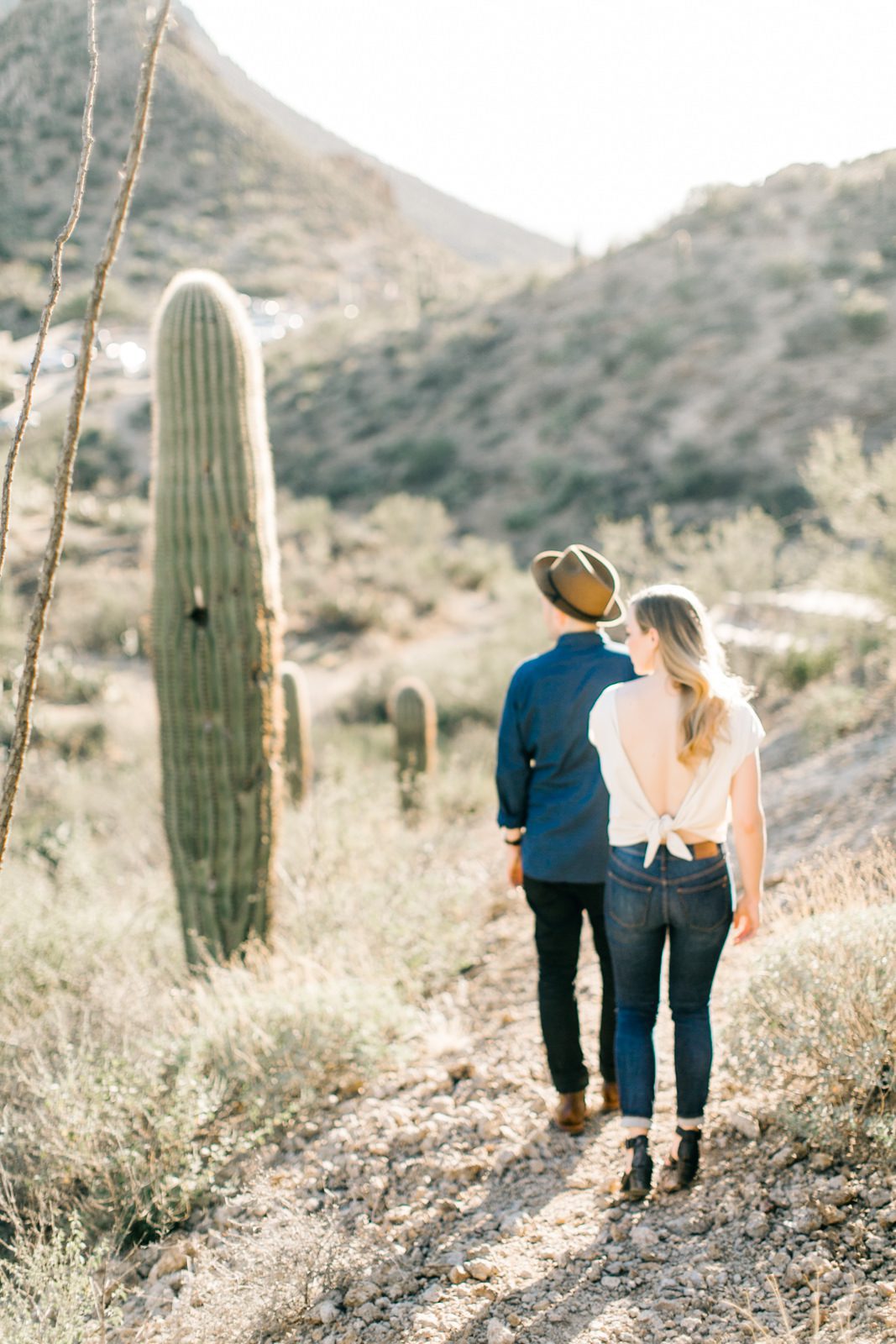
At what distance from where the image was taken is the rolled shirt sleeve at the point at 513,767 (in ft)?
11.6

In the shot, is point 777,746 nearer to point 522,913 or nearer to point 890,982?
point 522,913

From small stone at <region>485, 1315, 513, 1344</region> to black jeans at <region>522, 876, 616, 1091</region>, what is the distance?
3.46 feet

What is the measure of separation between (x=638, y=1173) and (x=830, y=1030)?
69 cm

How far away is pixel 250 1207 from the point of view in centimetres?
323

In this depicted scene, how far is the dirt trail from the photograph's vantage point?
Answer: 8.38 feet

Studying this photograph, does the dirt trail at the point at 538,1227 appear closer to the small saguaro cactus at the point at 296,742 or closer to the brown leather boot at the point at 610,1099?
the brown leather boot at the point at 610,1099

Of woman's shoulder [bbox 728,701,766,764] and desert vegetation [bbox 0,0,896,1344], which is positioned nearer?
desert vegetation [bbox 0,0,896,1344]

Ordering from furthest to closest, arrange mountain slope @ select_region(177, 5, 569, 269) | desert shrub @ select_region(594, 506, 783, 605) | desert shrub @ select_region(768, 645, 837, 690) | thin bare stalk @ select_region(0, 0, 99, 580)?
mountain slope @ select_region(177, 5, 569, 269), desert shrub @ select_region(594, 506, 783, 605), desert shrub @ select_region(768, 645, 837, 690), thin bare stalk @ select_region(0, 0, 99, 580)

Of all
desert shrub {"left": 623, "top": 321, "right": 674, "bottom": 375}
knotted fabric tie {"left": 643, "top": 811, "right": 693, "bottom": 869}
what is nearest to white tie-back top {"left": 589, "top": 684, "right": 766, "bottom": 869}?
knotted fabric tie {"left": 643, "top": 811, "right": 693, "bottom": 869}

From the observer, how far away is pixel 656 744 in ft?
9.75

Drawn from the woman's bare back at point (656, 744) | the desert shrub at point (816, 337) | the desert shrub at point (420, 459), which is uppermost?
the desert shrub at point (816, 337)

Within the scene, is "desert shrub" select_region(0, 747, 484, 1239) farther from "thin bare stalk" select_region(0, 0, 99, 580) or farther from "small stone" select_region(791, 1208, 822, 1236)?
"thin bare stalk" select_region(0, 0, 99, 580)

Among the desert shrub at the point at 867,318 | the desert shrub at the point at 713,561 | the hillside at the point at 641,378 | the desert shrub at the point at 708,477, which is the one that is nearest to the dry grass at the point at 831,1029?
the desert shrub at the point at 713,561

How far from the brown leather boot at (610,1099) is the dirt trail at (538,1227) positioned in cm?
11
